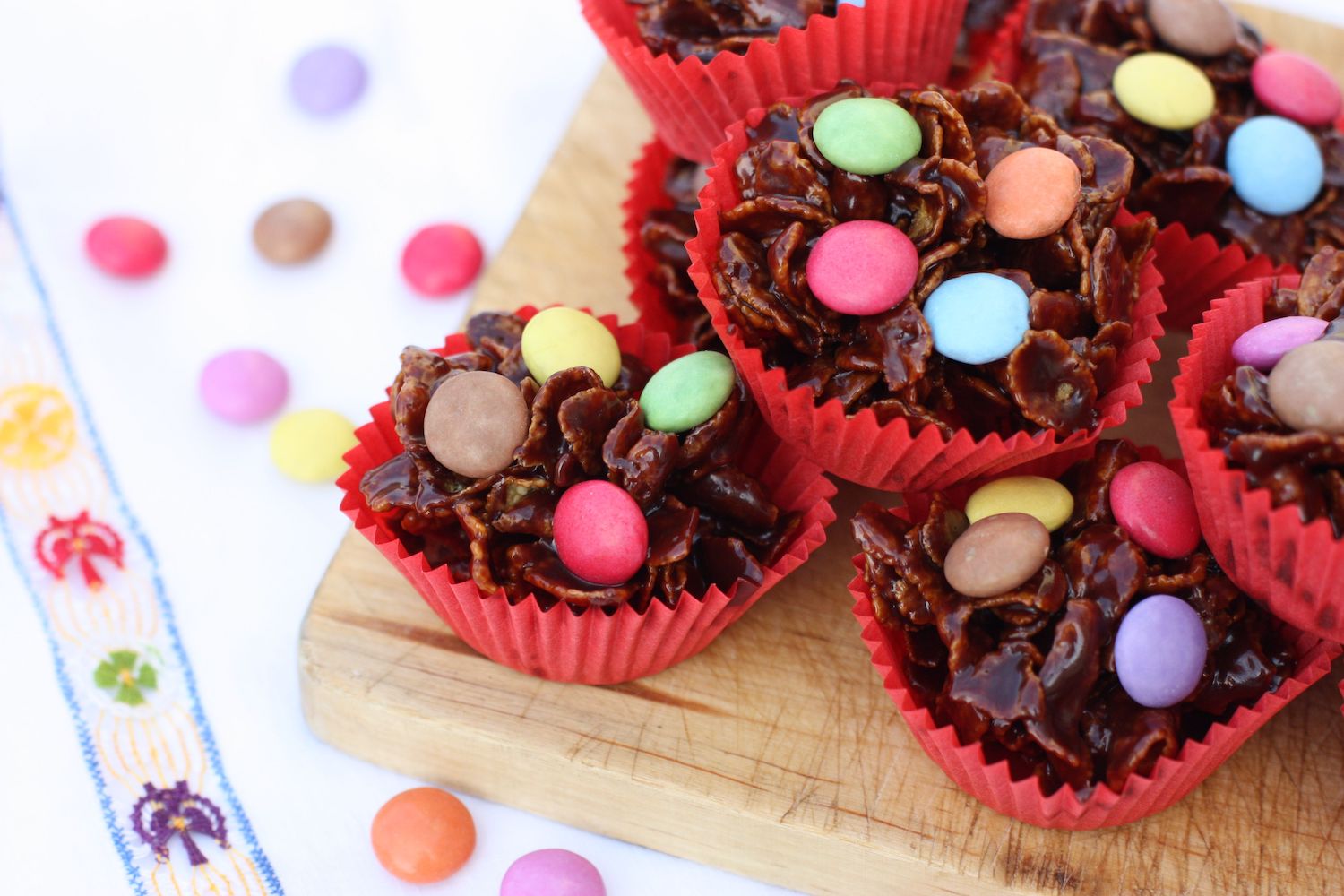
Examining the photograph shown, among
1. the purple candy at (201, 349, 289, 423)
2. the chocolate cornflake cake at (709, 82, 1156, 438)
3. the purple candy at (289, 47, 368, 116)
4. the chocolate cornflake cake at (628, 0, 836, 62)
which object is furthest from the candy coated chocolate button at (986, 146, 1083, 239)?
the purple candy at (289, 47, 368, 116)

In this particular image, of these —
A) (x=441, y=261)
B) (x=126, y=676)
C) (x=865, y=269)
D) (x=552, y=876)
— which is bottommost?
(x=552, y=876)

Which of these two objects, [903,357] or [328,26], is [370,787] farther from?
[328,26]

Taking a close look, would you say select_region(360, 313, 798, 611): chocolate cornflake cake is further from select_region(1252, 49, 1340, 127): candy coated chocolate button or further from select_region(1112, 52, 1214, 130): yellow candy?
select_region(1252, 49, 1340, 127): candy coated chocolate button

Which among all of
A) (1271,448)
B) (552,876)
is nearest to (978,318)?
(1271,448)

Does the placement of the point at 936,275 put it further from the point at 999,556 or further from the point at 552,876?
the point at 552,876

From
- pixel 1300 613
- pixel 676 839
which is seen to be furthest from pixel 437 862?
pixel 1300 613

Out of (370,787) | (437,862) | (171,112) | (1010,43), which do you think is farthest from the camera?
(171,112)
